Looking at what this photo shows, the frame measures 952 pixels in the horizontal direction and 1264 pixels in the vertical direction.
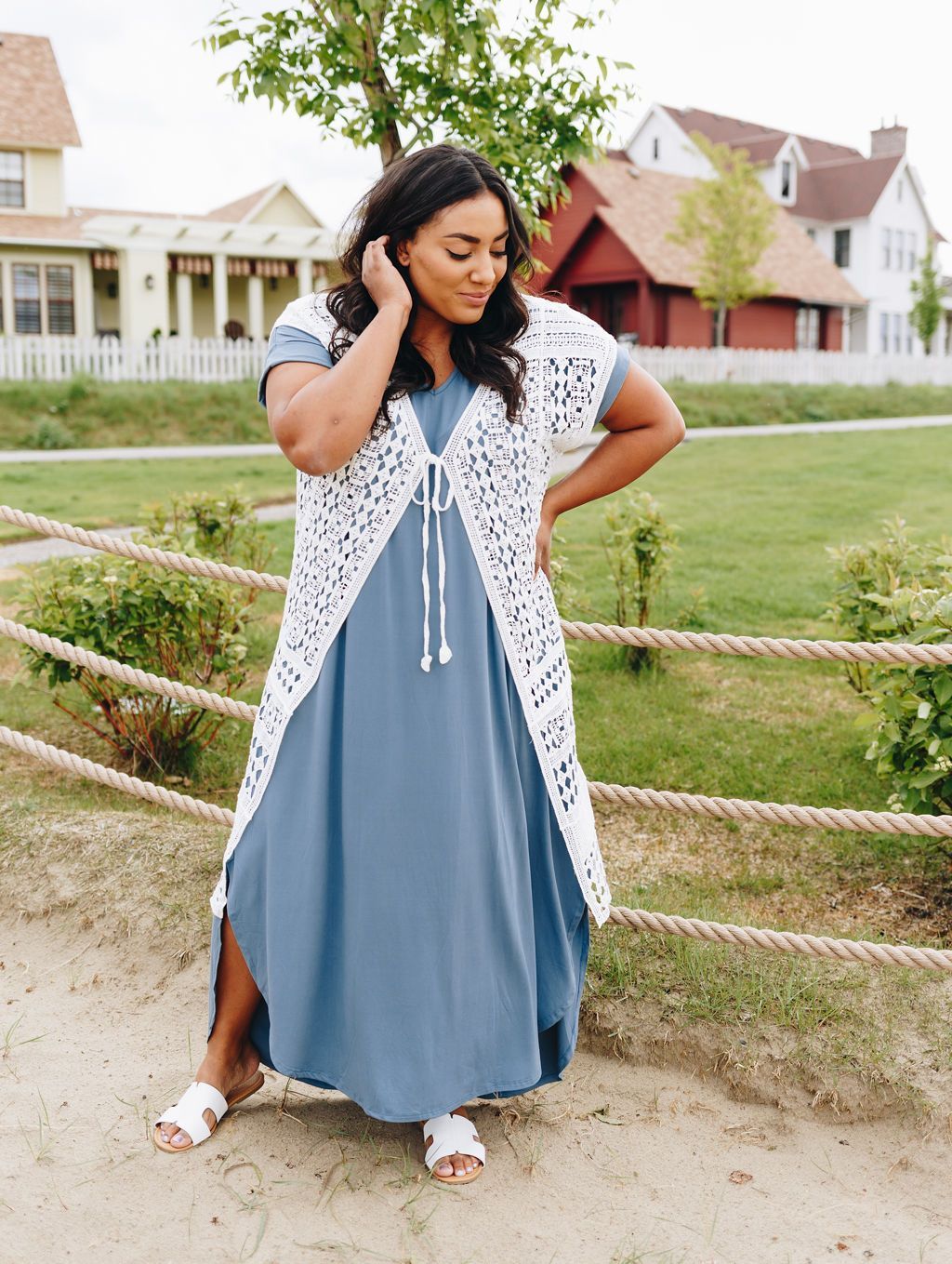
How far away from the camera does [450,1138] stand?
2.43 m

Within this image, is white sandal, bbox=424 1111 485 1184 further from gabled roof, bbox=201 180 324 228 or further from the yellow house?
gabled roof, bbox=201 180 324 228

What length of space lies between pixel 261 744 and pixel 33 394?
14.5 metres

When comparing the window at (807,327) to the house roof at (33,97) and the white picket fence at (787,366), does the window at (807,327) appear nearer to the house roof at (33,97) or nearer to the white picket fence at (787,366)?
the white picket fence at (787,366)

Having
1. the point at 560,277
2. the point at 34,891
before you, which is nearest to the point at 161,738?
the point at 34,891

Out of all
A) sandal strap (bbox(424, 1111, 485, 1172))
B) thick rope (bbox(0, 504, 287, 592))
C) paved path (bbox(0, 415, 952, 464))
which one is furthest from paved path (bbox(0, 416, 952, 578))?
sandal strap (bbox(424, 1111, 485, 1172))

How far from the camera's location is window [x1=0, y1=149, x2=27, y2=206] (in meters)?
24.7

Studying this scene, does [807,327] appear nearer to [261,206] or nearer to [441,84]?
[261,206]

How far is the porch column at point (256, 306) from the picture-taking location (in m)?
28.1

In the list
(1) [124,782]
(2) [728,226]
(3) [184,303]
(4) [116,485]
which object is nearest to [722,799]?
(1) [124,782]

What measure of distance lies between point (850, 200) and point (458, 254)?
128 ft

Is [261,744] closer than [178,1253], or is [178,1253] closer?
[178,1253]

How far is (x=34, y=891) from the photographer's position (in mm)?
3514

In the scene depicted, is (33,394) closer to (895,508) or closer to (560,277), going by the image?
(895,508)

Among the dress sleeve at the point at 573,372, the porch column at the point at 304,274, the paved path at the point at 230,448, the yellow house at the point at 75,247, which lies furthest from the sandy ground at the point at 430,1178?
the porch column at the point at 304,274
